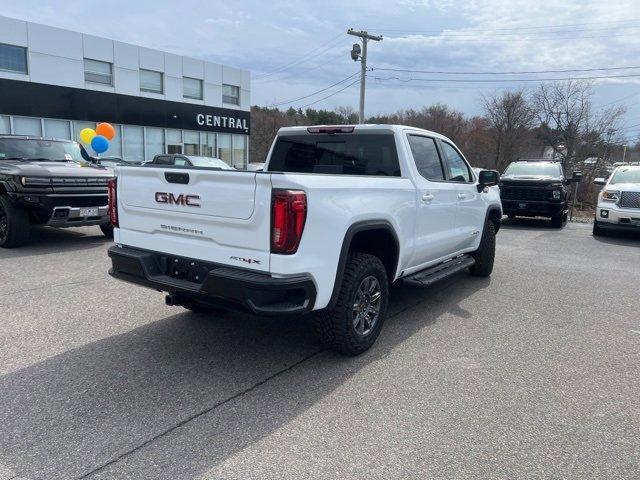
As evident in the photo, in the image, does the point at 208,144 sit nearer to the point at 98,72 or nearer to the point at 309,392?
the point at 98,72

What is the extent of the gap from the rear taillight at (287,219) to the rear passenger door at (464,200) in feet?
9.59

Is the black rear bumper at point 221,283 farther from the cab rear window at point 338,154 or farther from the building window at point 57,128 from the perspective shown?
the building window at point 57,128

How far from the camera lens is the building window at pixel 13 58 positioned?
20719 mm

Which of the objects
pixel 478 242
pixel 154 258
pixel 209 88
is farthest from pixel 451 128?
pixel 154 258

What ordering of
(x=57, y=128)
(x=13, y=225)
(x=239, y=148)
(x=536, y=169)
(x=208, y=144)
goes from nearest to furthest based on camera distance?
(x=13, y=225) < (x=536, y=169) < (x=57, y=128) < (x=208, y=144) < (x=239, y=148)

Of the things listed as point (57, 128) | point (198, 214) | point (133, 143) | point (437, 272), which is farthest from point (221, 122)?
point (198, 214)

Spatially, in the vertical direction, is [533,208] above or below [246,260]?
below

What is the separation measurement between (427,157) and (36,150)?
7.50 metres

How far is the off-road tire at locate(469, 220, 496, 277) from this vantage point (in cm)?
681

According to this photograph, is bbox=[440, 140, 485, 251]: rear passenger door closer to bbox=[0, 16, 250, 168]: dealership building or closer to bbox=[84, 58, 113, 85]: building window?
bbox=[0, 16, 250, 168]: dealership building

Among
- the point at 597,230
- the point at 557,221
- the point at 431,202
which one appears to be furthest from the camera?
the point at 557,221

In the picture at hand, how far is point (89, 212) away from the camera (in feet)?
26.7

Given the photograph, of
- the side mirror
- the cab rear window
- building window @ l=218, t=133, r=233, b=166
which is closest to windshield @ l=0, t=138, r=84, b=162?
the cab rear window

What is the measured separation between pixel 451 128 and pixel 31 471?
50.8m
